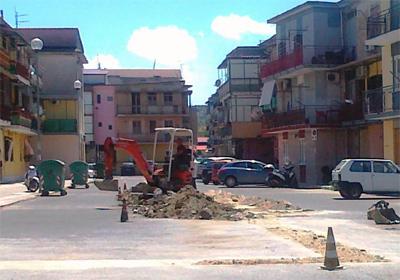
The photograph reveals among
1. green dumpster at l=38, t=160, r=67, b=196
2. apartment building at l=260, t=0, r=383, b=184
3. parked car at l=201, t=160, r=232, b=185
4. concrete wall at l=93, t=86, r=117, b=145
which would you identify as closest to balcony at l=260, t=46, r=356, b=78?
apartment building at l=260, t=0, r=383, b=184

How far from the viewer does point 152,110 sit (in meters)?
99.2

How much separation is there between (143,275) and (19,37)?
4905cm

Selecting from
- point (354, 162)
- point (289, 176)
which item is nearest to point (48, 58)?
point (289, 176)

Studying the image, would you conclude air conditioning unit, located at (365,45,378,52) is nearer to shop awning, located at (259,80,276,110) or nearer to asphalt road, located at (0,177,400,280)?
shop awning, located at (259,80,276,110)

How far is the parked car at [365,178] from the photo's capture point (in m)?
33.3

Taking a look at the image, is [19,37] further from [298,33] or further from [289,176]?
[289,176]

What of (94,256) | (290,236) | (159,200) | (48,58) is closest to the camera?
(94,256)

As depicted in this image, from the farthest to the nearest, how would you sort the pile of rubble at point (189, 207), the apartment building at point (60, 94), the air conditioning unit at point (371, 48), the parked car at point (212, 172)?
the apartment building at point (60, 94)
the parked car at point (212, 172)
the air conditioning unit at point (371, 48)
the pile of rubble at point (189, 207)

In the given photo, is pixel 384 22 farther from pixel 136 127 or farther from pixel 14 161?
pixel 136 127

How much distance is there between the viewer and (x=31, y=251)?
15539 millimetres

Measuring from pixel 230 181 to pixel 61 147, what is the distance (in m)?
29.3

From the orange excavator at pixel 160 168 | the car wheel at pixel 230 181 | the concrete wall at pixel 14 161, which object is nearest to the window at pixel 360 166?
the orange excavator at pixel 160 168

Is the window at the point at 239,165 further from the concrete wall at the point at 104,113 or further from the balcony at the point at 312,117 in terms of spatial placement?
the concrete wall at the point at 104,113

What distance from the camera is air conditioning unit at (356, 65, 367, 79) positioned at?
48181 mm
